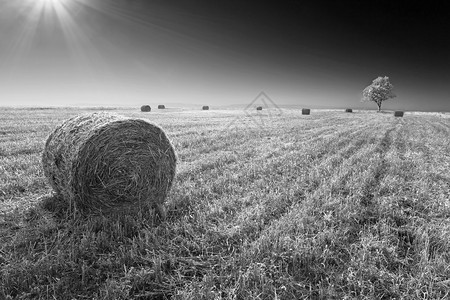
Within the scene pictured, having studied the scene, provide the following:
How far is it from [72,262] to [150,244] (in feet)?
3.02

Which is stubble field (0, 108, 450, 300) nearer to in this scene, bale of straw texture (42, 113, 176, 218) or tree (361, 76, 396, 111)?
bale of straw texture (42, 113, 176, 218)

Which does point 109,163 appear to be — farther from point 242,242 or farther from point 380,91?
point 380,91

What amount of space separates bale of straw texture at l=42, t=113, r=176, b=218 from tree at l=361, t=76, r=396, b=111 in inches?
3152

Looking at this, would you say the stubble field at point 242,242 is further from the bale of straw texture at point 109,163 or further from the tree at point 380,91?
the tree at point 380,91

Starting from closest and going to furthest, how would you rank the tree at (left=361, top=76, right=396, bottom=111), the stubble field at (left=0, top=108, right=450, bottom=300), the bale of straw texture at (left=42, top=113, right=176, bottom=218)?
the stubble field at (left=0, top=108, right=450, bottom=300) → the bale of straw texture at (left=42, top=113, right=176, bottom=218) → the tree at (left=361, top=76, right=396, bottom=111)

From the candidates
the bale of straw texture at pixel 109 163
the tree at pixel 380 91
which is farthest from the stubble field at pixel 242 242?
the tree at pixel 380 91

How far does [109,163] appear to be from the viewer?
4703 millimetres

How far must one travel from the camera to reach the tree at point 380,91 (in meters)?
70.1

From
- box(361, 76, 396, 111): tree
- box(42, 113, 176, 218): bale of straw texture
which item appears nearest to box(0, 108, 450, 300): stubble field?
box(42, 113, 176, 218): bale of straw texture

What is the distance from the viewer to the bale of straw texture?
4469 millimetres

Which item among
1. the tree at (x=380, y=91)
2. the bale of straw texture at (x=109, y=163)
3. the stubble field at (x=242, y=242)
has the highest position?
the tree at (x=380, y=91)

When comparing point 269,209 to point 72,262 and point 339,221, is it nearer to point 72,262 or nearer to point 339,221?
point 339,221

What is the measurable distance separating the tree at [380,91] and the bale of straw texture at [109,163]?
80063mm

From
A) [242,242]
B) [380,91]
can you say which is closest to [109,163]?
[242,242]
